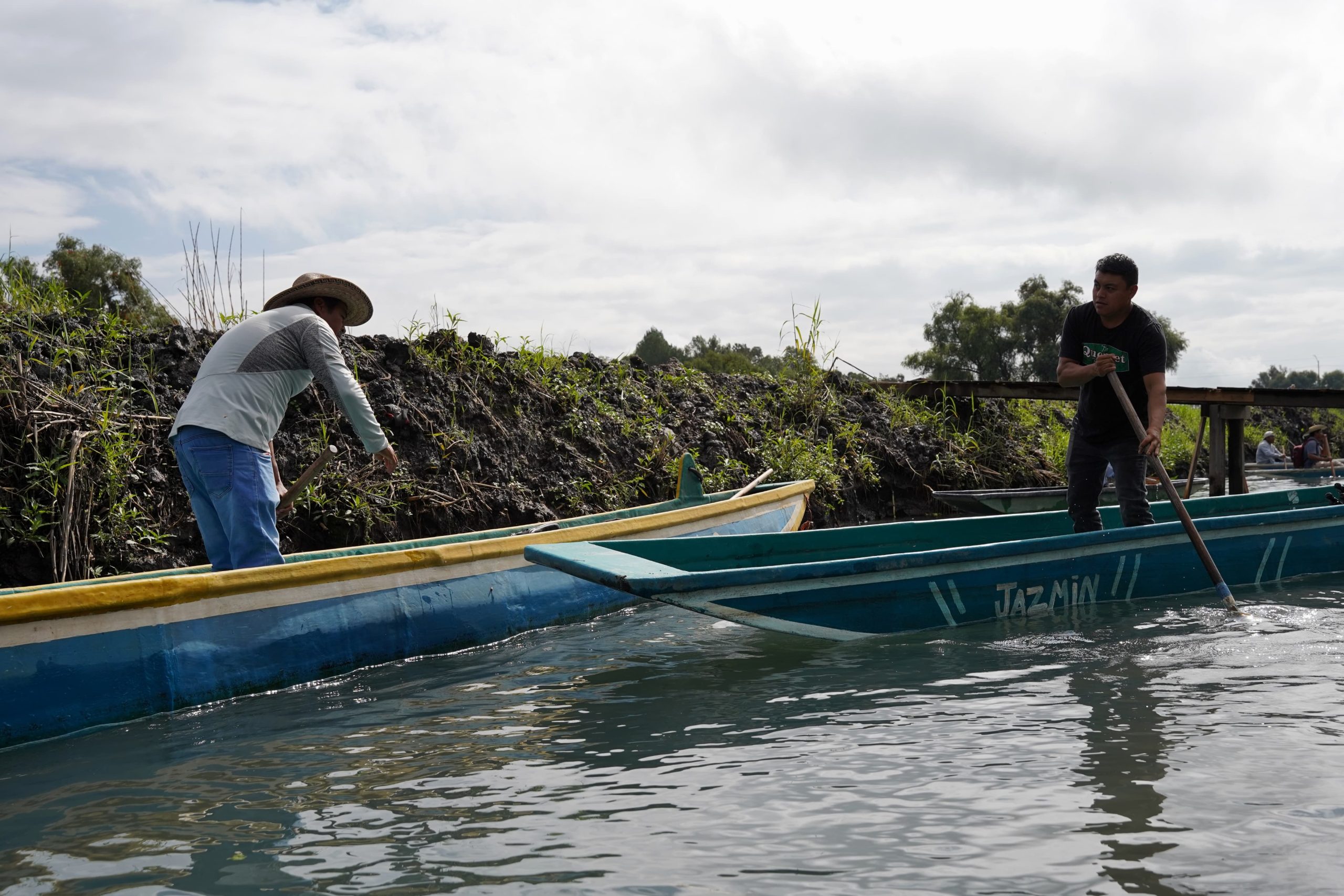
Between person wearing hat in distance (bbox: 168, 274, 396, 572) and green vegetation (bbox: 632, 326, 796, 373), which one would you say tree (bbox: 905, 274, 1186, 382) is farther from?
person wearing hat in distance (bbox: 168, 274, 396, 572)

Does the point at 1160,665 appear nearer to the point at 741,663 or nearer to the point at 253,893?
the point at 741,663

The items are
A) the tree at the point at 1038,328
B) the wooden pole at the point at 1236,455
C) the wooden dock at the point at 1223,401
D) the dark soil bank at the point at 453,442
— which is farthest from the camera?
the tree at the point at 1038,328

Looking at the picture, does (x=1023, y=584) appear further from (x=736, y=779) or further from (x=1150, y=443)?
(x=736, y=779)

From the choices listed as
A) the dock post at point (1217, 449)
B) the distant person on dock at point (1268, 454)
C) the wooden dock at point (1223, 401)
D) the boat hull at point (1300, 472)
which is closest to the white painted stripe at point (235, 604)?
the wooden dock at point (1223, 401)

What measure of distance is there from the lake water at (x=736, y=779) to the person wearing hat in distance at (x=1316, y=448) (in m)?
15.9

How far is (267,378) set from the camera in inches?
172

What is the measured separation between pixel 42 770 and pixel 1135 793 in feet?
10.9

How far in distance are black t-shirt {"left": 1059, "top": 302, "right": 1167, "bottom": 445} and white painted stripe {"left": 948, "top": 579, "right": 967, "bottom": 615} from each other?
1286 millimetres

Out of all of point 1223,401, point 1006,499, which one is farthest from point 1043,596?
point 1223,401

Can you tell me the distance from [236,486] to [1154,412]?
436cm

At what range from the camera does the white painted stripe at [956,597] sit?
502cm

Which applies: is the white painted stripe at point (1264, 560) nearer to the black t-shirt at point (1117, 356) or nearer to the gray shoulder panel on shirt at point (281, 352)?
the black t-shirt at point (1117, 356)

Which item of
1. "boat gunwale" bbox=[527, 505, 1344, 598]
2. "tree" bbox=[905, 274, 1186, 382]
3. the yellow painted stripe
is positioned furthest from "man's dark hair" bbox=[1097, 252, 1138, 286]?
"tree" bbox=[905, 274, 1186, 382]

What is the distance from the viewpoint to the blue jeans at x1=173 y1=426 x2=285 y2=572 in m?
4.24
